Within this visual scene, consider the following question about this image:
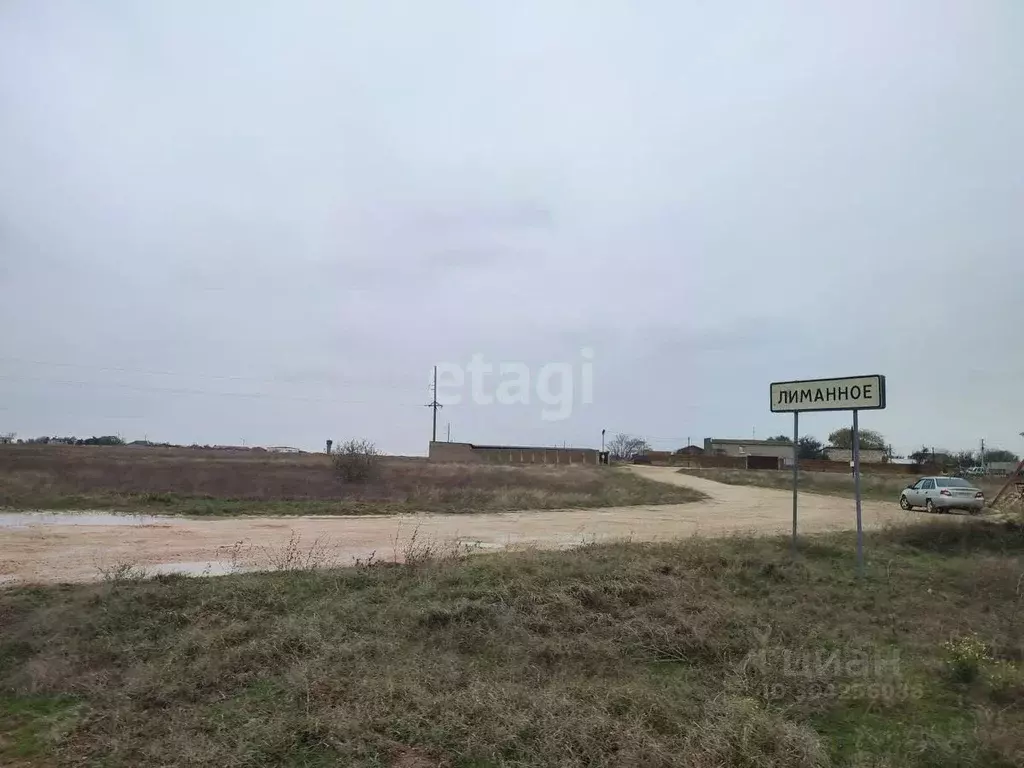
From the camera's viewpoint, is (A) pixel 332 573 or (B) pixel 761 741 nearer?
(B) pixel 761 741

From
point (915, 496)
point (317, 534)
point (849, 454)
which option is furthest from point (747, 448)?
point (317, 534)

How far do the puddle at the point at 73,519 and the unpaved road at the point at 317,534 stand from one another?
0.33 m

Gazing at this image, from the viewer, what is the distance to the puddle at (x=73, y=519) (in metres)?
17.2

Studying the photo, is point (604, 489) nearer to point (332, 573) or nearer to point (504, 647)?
point (332, 573)

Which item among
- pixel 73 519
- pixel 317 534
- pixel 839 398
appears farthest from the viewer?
pixel 73 519

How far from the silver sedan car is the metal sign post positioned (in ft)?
57.5

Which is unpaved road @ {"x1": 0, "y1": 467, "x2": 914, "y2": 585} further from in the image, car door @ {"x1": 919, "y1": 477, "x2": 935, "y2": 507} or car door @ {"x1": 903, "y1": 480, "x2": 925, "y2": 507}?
car door @ {"x1": 903, "y1": 480, "x2": 925, "y2": 507}

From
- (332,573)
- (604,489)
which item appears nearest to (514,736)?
(332,573)

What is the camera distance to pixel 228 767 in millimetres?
4148

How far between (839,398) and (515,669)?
24.1ft

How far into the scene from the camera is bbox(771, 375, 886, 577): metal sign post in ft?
33.5

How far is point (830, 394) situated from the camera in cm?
1093

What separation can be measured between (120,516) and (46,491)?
6831 mm

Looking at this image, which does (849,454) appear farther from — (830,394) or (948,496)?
(830,394)
